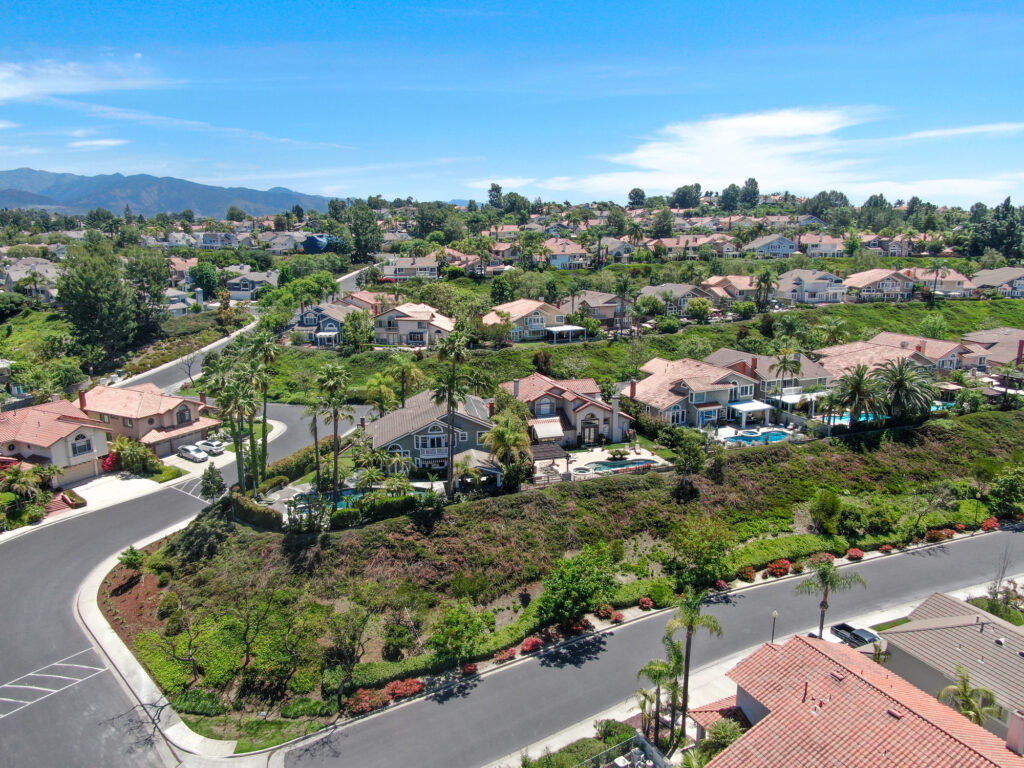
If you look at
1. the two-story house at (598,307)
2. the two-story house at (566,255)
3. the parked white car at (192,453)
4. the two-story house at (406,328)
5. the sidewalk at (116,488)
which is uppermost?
the two-story house at (566,255)

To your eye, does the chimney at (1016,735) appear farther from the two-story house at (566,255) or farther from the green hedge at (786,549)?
the two-story house at (566,255)

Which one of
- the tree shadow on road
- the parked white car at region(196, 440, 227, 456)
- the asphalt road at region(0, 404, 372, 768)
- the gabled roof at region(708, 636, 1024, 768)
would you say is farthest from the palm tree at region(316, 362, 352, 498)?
the gabled roof at region(708, 636, 1024, 768)

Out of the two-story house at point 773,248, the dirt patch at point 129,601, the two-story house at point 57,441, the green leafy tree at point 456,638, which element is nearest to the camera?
the green leafy tree at point 456,638

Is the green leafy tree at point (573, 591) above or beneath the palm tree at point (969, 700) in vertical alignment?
beneath

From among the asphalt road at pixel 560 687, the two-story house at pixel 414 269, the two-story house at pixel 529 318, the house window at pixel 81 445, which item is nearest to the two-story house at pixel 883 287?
the two-story house at pixel 529 318

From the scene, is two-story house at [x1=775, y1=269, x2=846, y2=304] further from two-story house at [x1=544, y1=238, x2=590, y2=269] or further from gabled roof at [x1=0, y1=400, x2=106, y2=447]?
gabled roof at [x1=0, y1=400, x2=106, y2=447]

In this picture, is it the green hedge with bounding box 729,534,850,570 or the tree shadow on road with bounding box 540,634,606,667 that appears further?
the green hedge with bounding box 729,534,850,570

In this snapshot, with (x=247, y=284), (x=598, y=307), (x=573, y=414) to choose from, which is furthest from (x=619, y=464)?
(x=247, y=284)
